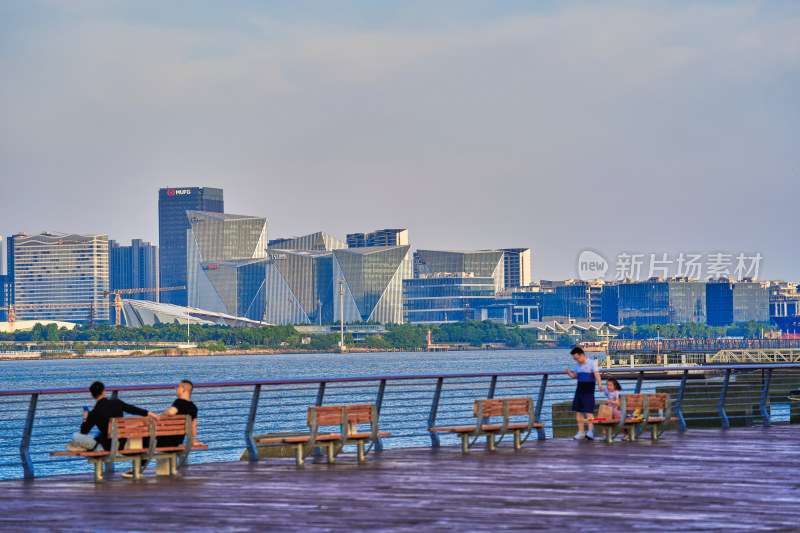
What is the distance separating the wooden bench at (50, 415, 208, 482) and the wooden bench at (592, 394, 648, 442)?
6265 mm

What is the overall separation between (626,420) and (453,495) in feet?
22.1

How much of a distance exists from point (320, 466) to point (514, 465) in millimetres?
2383

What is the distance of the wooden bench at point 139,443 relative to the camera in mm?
13227

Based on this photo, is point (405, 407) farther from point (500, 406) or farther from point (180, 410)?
point (180, 410)

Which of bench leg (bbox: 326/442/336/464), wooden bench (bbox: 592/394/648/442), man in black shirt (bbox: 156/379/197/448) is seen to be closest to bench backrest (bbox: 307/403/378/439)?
bench leg (bbox: 326/442/336/464)

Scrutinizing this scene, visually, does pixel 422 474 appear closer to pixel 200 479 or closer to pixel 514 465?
pixel 514 465

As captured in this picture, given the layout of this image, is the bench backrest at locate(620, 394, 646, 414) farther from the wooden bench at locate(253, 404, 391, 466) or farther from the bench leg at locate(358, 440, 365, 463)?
the bench leg at locate(358, 440, 365, 463)

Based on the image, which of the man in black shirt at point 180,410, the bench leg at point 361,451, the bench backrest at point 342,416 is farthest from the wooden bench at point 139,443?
the bench leg at point 361,451

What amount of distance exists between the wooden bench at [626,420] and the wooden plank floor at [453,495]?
119cm

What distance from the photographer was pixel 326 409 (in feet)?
48.6

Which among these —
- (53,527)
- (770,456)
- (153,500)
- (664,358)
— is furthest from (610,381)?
(664,358)

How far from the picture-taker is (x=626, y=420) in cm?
1738

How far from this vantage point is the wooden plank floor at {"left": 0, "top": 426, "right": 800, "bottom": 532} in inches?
378

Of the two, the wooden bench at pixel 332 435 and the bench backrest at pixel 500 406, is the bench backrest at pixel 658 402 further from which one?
the wooden bench at pixel 332 435
